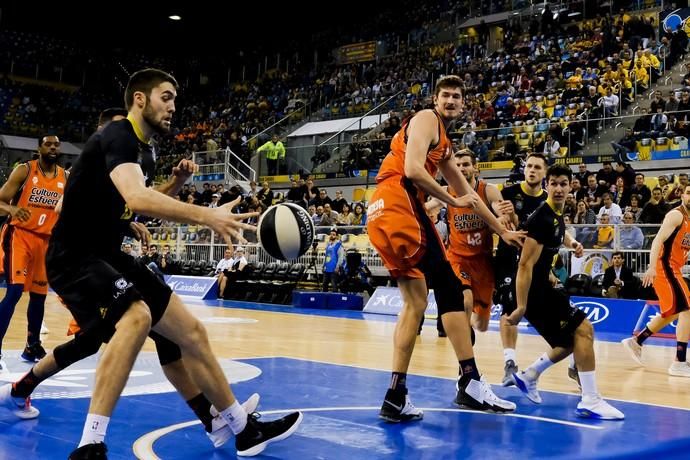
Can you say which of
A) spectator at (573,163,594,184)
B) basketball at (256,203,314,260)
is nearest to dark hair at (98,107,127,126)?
basketball at (256,203,314,260)

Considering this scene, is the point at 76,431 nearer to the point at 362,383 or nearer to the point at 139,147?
the point at 139,147

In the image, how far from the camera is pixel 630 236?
13633 mm

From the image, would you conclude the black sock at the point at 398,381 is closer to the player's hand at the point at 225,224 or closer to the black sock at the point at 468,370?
the black sock at the point at 468,370

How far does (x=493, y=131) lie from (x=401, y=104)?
27.8 feet

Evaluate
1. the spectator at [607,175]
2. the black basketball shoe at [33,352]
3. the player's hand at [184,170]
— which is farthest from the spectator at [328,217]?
the player's hand at [184,170]

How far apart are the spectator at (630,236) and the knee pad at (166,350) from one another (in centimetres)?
1141

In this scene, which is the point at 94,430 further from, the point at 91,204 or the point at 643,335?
the point at 643,335

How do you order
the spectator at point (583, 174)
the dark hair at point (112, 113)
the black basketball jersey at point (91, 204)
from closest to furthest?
the black basketball jersey at point (91, 204)
the dark hair at point (112, 113)
the spectator at point (583, 174)

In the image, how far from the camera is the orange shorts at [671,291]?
327 inches

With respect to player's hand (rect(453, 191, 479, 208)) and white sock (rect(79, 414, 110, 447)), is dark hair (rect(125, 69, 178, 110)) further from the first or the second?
player's hand (rect(453, 191, 479, 208))

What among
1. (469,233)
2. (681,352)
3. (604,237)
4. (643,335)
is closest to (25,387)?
(469,233)

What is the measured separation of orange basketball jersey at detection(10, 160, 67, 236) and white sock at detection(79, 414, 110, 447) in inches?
168

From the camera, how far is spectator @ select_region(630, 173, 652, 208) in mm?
14727

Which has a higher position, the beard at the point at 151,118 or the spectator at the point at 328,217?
the beard at the point at 151,118
